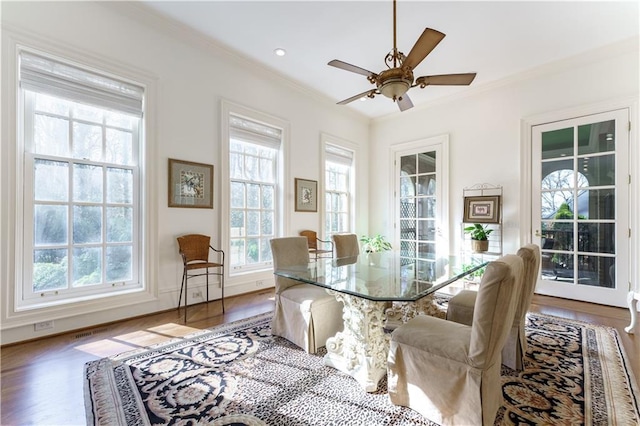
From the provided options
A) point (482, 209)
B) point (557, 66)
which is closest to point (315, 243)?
point (482, 209)

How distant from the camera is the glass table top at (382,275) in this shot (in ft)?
5.72

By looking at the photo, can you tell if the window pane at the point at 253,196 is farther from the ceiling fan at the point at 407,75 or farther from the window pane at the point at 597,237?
the window pane at the point at 597,237

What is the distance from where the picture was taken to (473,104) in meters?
4.69

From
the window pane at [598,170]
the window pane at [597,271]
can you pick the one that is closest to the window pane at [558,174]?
the window pane at [598,170]

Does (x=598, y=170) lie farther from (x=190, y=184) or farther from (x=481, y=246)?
(x=190, y=184)

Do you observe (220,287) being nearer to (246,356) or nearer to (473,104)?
(246,356)

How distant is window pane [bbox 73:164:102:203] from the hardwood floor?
4.12 feet

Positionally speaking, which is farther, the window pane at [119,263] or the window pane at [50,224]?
the window pane at [119,263]

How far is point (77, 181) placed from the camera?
2.74m

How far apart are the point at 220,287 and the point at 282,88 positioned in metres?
3.09

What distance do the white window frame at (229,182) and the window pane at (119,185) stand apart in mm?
1007

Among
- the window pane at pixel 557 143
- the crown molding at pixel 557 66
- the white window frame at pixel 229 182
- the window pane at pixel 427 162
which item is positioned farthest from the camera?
the window pane at pixel 427 162

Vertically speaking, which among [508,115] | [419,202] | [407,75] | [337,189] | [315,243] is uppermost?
[508,115]

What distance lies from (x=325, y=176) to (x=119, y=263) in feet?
11.0
